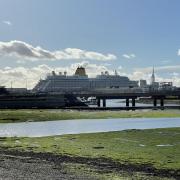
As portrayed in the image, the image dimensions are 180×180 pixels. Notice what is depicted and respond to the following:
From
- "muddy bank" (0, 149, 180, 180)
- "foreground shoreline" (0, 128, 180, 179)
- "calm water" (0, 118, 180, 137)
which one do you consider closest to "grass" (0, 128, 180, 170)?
"foreground shoreline" (0, 128, 180, 179)

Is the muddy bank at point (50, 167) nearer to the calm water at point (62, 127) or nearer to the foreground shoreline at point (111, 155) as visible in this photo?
the foreground shoreline at point (111, 155)

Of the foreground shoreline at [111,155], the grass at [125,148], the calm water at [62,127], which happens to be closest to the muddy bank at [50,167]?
the foreground shoreline at [111,155]

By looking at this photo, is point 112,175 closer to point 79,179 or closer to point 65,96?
point 79,179

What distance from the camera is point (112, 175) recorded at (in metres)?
25.3

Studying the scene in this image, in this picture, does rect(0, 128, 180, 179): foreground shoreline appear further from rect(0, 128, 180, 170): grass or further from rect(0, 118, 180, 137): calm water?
rect(0, 118, 180, 137): calm water

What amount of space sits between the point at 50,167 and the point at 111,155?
742cm

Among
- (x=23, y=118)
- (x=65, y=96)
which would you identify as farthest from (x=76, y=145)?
(x=65, y=96)

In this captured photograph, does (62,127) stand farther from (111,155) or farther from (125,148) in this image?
(111,155)

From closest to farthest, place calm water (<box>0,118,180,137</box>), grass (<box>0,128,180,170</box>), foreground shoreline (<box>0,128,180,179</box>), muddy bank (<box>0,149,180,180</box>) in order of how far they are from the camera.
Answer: muddy bank (<box>0,149,180,180</box>) → foreground shoreline (<box>0,128,180,179</box>) → grass (<box>0,128,180,170</box>) → calm water (<box>0,118,180,137</box>)

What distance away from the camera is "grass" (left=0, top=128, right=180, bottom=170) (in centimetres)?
3181

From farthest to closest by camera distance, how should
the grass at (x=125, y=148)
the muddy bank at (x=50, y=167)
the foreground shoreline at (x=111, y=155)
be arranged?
the grass at (x=125, y=148), the foreground shoreline at (x=111, y=155), the muddy bank at (x=50, y=167)

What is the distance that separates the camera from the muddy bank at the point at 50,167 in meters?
25.1

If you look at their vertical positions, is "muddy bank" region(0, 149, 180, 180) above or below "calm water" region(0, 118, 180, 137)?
above

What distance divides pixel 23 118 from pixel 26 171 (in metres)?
69.4
